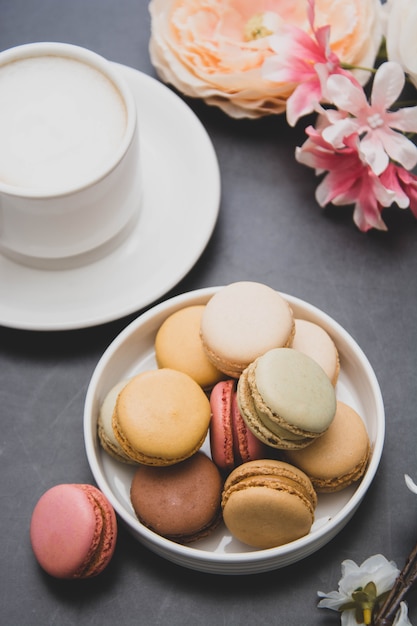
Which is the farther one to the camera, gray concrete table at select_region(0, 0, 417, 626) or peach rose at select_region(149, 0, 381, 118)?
peach rose at select_region(149, 0, 381, 118)

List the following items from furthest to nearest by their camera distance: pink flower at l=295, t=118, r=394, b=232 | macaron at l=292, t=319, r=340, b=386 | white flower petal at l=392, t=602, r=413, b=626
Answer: pink flower at l=295, t=118, r=394, b=232
macaron at l=292, t=319, r=340, b=386
white flower petal at l=392, t=602, r=413, b=626

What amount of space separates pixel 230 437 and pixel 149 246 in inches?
11.6

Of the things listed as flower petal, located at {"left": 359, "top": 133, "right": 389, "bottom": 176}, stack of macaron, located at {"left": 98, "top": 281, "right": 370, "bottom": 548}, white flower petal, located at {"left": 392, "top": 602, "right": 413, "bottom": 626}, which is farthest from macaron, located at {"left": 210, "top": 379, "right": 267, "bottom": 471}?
flower petal, located at {"left": 359, "top": 133, "right": 389, "bottom": 176}

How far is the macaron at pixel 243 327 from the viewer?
2.85 feet

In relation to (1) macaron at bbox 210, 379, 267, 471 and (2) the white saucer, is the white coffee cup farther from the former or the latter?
(1) macaron at bbox 210, 379, 267, 471

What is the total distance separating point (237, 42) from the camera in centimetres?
105

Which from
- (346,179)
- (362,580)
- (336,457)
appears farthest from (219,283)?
(362,580)

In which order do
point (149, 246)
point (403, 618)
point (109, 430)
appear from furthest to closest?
1. point (149, 246)
2. point (109, 430)
3. point (403, 618)

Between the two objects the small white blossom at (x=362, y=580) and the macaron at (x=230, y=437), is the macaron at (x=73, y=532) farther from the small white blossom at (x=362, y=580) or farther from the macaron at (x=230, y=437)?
the small white blossom at (x=362, y=580)

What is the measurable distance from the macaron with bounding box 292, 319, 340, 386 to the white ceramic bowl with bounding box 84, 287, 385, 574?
0.7 inches

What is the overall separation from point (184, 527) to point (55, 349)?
329mm

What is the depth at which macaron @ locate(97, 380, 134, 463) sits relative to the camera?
88cm

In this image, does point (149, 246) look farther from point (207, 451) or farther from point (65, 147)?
point (207, 451)

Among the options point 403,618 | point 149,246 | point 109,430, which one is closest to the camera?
point 403,618
